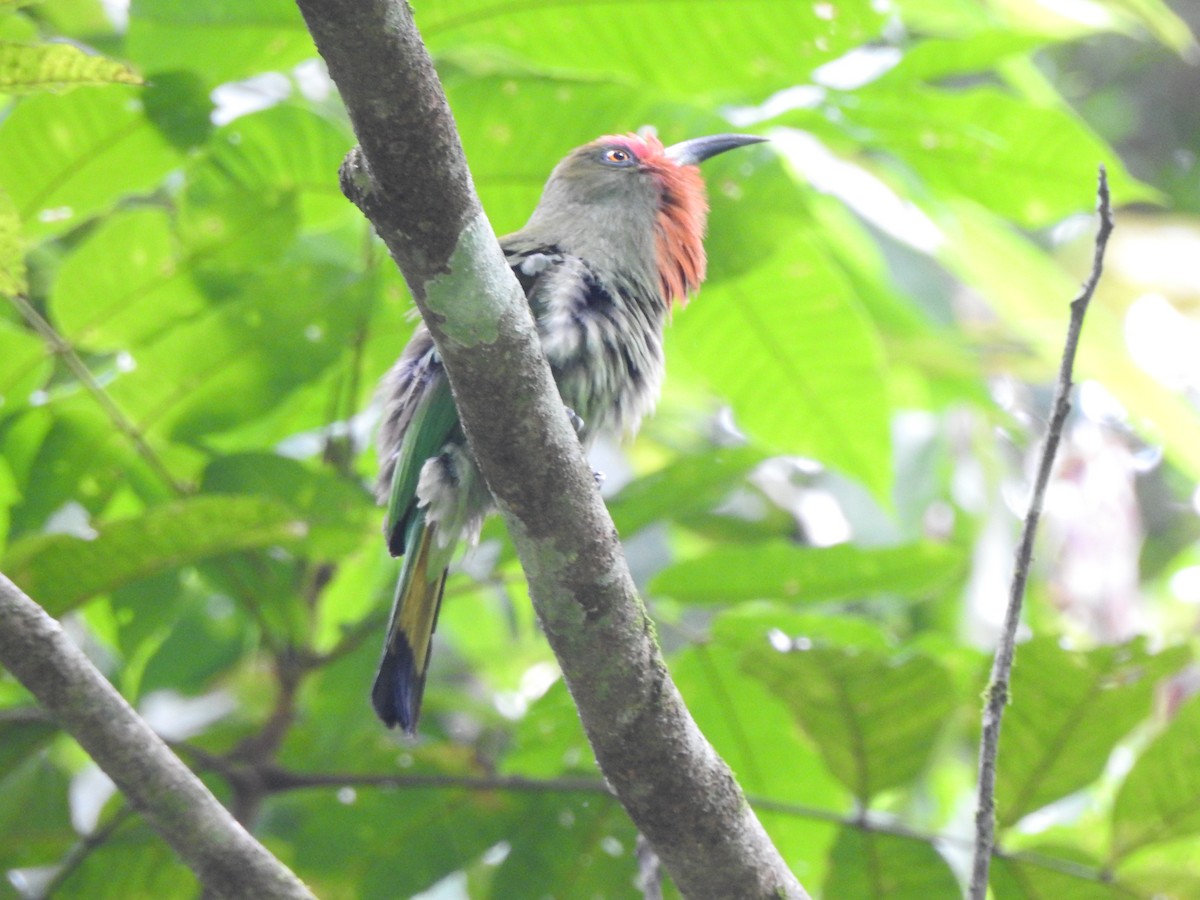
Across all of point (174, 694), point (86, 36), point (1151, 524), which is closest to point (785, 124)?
point (86, 36)

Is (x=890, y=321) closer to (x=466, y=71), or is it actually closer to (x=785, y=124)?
(x=785, y=124)

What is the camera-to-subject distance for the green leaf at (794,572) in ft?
8.78

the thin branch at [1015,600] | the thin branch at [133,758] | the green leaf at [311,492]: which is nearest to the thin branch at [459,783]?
the green leaf at [311,492]

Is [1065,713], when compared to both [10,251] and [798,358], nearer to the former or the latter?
[798,358]

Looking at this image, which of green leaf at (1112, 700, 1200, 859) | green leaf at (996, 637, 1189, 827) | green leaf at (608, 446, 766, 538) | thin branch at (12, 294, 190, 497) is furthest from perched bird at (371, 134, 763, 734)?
green leaf at (1112, 700, 1200, 859)

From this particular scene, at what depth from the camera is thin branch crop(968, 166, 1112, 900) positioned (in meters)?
1.83

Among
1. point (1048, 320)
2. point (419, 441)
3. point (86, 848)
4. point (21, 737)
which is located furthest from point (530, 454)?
point (1048, 320)

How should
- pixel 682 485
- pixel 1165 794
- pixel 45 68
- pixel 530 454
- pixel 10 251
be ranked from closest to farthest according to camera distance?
pixel 530 454 → pixel 45 68 → pixel 10 251 → pixel 1165 794 → pixel 682 485

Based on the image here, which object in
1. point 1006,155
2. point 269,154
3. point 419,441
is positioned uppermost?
point 269,154

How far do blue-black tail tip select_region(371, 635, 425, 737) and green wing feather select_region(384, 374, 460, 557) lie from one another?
8.7 inches

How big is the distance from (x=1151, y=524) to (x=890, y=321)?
4274 mm

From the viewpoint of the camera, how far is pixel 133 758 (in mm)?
1741

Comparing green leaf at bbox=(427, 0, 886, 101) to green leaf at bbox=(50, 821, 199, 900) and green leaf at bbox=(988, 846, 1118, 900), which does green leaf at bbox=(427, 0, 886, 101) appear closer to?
green leaf at bbox=(988, 846, 1118, 900)

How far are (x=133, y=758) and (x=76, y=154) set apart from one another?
55.7 inches
